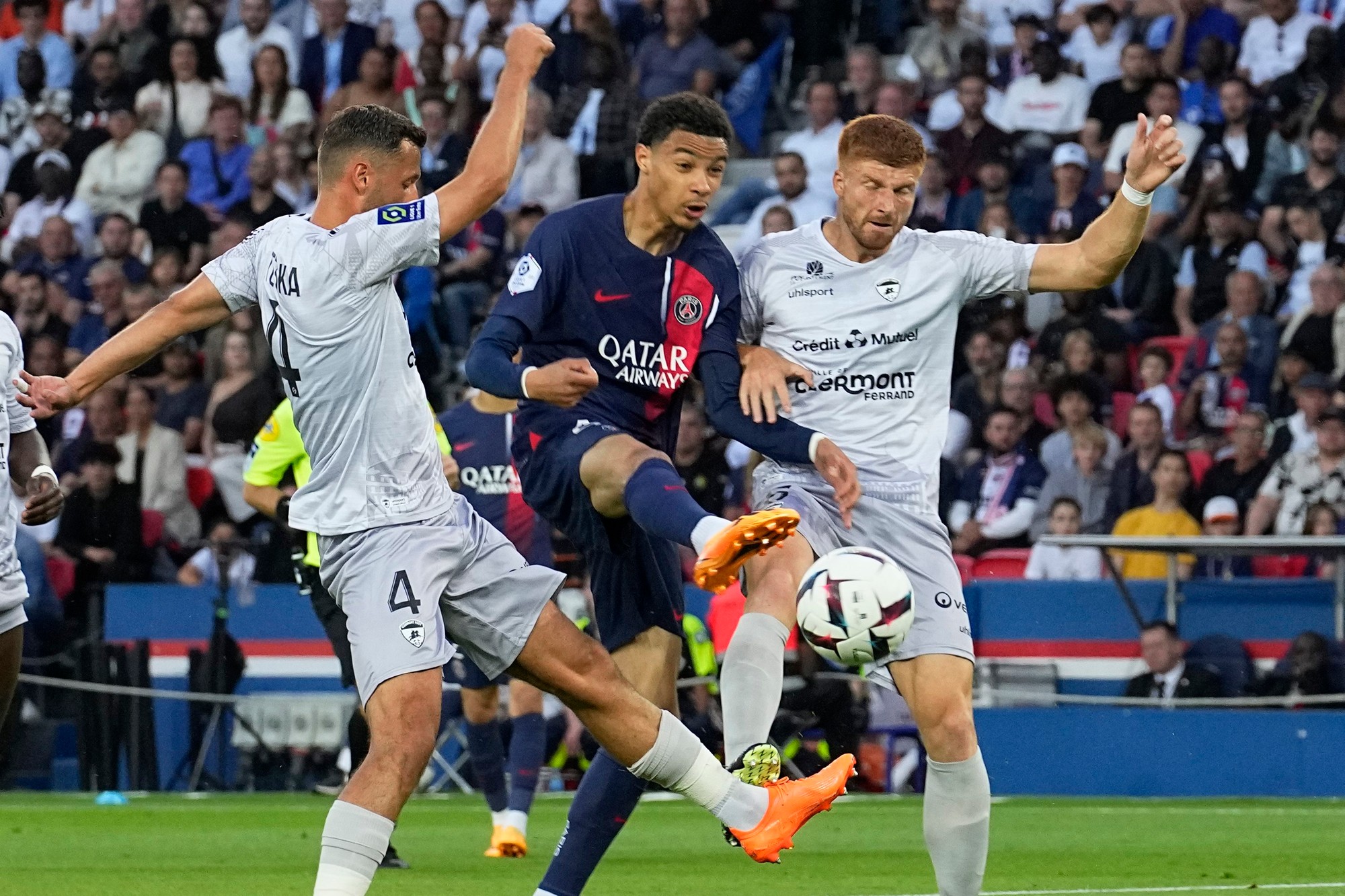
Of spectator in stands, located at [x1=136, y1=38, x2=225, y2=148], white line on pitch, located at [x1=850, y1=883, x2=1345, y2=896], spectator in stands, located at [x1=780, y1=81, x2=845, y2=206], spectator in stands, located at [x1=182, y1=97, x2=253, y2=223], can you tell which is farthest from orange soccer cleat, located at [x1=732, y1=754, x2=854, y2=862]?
spectator in stands, located at [x1=136, y1=38, x2=225, y2=148]

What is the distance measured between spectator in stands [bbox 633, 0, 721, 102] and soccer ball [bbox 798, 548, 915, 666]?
42.5ft

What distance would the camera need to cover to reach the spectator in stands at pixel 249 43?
21.3 metres

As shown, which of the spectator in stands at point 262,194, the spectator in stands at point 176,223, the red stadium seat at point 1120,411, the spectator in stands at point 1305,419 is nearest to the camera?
the spectator in stands at point 1305,419

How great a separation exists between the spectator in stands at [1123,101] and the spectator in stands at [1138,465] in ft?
10.7

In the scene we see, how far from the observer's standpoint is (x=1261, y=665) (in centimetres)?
1410

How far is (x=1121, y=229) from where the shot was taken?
6941 millimetres

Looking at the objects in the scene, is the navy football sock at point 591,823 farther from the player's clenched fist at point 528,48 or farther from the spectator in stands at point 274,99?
the spectator in stands at point 274,99

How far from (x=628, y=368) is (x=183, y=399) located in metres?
11.7

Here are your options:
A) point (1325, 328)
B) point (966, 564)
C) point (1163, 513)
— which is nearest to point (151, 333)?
point (966, 564)

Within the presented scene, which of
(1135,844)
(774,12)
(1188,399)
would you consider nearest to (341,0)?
(774,12)

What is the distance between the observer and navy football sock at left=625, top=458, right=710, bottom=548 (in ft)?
20.8

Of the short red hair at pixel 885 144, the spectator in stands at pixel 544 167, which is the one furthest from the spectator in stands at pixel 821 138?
the short red hair at pixel 885 144

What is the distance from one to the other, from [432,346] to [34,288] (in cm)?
388

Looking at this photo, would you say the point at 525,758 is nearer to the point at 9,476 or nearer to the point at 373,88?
the point at 9,476
